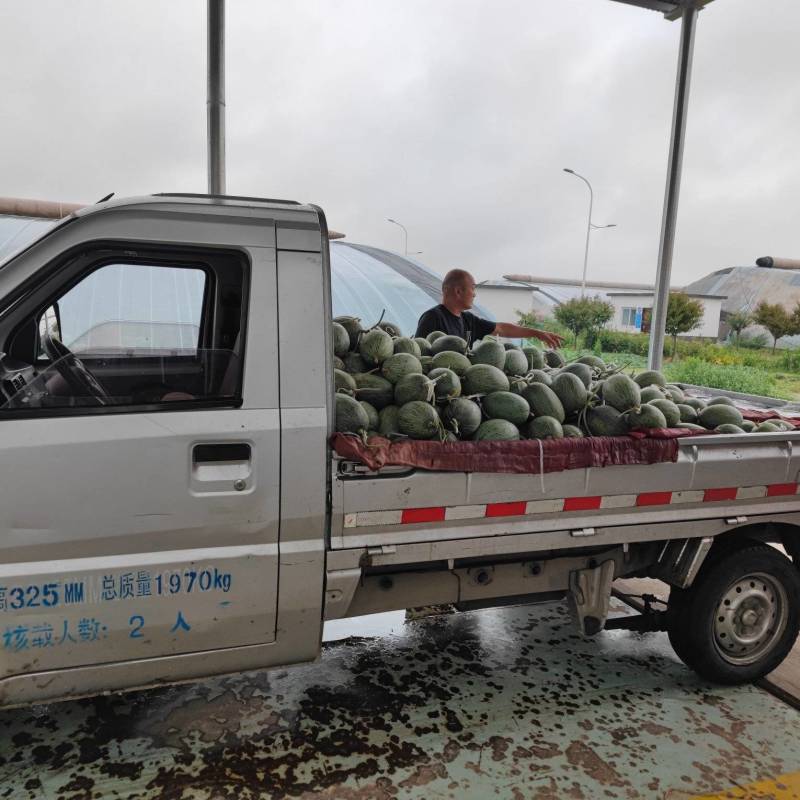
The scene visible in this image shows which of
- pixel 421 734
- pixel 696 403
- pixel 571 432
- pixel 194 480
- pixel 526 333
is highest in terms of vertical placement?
pixel 526 333

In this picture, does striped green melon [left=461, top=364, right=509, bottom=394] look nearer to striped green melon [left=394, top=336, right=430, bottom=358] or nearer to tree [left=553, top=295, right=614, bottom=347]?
striped green melon [left=394, top=336, right=430, bottom=358]

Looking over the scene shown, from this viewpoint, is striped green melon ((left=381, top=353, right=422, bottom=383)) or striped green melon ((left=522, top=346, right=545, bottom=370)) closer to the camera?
striped green melon ((left=381, top=353, right=422, bottom=383))

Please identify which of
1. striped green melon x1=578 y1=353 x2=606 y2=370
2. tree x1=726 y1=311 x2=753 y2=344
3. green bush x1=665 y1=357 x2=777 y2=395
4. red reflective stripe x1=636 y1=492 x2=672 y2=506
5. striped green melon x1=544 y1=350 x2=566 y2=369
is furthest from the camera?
tree x1=726 y1=311 x2=753 y2=344

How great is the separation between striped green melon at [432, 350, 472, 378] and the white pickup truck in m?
0.64

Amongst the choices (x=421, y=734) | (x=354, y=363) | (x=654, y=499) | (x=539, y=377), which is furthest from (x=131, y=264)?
(x=654, y=499)

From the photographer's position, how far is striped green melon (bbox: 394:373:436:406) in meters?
2.73

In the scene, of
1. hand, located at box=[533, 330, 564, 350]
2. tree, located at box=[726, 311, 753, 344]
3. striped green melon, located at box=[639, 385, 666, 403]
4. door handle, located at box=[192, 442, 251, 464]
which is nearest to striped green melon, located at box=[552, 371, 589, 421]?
striped green melon, located at box=[639, 385, 666, 403]

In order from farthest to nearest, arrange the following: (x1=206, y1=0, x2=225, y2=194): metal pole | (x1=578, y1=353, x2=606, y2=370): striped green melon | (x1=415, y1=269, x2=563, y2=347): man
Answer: (x1=206, y1=0, x2=225, y2=194): metal pole, (x1=415, y1=269, x2=563, y2=347): man, (x1=578, y1=353, x2=606, y2=370): striped green melon

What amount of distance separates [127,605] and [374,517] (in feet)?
3.00

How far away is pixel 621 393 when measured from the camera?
3029mm

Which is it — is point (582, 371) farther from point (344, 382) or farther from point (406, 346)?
point (344, 382)

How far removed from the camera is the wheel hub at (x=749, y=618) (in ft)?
10.7

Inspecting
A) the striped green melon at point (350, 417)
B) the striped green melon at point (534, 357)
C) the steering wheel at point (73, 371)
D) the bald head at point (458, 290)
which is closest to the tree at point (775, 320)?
the bald head at point (458, 290)

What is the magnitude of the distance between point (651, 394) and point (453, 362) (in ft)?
3.47
